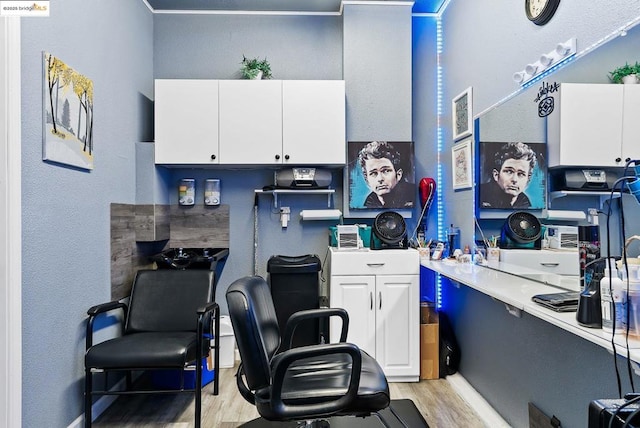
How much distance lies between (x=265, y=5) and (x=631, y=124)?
111 inches

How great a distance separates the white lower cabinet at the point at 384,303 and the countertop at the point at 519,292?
229mm

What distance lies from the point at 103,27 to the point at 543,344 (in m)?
3.10

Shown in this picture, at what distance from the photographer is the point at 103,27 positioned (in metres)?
2.47

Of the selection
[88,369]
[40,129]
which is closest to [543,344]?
[88,369]

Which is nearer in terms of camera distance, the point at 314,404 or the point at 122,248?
the point at 314,404

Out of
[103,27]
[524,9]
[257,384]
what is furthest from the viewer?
[103,27]

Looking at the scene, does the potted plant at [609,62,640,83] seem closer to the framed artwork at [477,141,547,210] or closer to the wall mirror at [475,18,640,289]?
the wall mirror at [475,18,640,289]

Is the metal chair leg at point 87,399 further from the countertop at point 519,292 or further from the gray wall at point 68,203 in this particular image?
the countertop at point 519,292

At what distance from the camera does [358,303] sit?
2.81m

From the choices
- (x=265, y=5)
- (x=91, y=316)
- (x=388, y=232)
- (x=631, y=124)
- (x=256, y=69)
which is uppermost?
(x=265, y=5)

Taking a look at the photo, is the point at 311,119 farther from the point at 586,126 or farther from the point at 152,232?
the point at 586,126

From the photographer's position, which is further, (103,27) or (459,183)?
(459,183)

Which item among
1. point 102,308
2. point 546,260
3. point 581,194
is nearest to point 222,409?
point 102,308

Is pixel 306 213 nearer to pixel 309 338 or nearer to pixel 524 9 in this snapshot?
pixel 309 338
